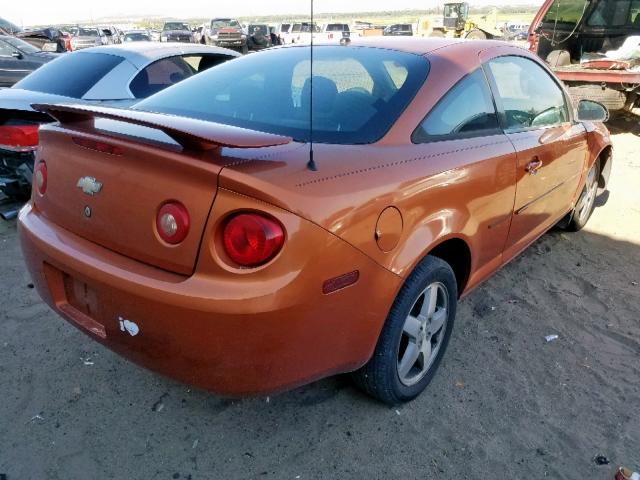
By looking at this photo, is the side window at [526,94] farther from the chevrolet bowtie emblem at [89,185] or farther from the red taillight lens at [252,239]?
the chevrolet bowtie emblem at [89,185]

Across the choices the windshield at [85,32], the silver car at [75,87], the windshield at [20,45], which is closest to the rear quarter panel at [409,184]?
the silver car at [75,87]

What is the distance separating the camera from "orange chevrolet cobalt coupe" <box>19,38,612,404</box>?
1.68 m

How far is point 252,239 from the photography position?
1.65 metres

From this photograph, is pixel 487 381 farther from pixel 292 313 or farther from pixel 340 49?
pixel 340 49

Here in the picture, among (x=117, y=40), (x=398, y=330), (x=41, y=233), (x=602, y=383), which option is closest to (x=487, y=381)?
(x=602, y=383)

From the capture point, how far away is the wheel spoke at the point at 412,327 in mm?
2338

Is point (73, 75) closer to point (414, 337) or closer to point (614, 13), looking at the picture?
point (414, 337)

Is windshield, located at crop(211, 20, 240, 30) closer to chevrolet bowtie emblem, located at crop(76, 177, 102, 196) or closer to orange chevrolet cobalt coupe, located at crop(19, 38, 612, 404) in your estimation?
orange chevrolet cobalt coupe, located at crop(19, 38, 612, 404)

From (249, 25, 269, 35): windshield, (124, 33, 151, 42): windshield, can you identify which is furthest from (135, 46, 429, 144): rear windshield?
(124, 33, 151, 42): windshield

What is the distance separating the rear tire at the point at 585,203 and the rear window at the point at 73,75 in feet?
14.0

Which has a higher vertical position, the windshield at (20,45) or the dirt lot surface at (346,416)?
the windshield at (20,45)

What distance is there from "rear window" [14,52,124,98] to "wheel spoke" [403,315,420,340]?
12.4 feet

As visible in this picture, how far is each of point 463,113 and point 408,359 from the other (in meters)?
1.20

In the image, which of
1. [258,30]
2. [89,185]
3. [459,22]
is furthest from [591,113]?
[258,30]
